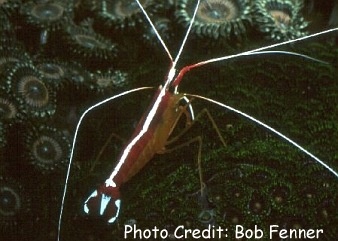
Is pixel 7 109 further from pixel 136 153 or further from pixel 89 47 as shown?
pixel 136 153

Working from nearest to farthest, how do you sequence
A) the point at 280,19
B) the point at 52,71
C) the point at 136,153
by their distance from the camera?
1. the point at 136,153
2. the point at 52,71
3. the point at 280,19

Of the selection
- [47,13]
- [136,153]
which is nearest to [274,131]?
[136,153]

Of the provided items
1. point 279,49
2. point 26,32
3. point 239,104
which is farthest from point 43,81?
point 279,49

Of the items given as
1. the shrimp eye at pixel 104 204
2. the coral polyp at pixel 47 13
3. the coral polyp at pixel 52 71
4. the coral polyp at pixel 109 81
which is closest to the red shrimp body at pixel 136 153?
the shrimp eye at pixel 104 204

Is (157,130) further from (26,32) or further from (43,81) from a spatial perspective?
(26,32)

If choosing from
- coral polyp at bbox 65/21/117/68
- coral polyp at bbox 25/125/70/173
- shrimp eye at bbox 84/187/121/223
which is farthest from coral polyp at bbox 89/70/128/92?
shrimp eye at bbox 84/187/121/223

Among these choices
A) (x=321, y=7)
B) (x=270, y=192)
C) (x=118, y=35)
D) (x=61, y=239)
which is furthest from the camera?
(x=321, y=7)
